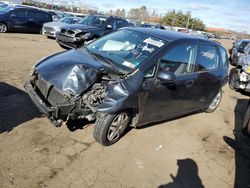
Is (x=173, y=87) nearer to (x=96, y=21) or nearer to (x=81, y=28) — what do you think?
(x=81, y=28)

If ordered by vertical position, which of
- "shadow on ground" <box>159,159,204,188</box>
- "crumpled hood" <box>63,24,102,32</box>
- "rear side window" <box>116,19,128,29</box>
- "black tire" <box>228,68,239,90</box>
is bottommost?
"black tire" <box>228,68,239,90</box>

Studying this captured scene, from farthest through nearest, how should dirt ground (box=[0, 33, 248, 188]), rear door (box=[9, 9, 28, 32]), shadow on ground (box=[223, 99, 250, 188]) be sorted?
rear door (box=[9, 9, 28, 32])
shadow on ground (box=[223, 99, 250, 188])
dirt ground (box=[0, 33, 248, 188])

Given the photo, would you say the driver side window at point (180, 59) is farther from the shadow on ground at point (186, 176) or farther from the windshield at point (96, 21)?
the windshield at point (96, 21)

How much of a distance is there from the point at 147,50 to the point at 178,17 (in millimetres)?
87341

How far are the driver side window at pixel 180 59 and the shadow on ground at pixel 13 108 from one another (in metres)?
2.55

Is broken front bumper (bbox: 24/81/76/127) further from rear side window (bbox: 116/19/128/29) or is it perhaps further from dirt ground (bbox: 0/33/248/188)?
rear side window (bbox: 116/19/128/29)

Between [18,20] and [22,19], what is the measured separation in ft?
1.05

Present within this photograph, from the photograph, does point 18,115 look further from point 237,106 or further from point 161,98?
point 237,106

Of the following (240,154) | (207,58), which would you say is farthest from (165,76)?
(240,154)

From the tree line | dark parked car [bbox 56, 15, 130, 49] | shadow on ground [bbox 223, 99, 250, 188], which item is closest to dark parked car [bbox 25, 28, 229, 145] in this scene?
shadow on ground [bbox 223, 99, 250, 188]

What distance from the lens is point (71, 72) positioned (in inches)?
166

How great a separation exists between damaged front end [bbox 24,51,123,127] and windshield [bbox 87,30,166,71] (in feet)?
1.50

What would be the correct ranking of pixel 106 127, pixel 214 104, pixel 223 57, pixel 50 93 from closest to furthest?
pixel 106 127
pixel 50 93
pixel 223 57
pixel 214 104

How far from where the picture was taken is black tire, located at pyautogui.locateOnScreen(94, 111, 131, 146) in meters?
4.13
